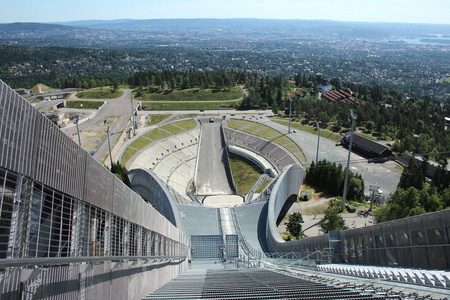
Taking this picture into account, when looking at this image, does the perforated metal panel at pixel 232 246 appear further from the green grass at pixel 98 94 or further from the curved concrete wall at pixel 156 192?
the green grass at pixel 98 94

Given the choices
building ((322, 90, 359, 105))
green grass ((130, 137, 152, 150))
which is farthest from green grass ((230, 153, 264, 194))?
building ((322, 90, 359, 105))

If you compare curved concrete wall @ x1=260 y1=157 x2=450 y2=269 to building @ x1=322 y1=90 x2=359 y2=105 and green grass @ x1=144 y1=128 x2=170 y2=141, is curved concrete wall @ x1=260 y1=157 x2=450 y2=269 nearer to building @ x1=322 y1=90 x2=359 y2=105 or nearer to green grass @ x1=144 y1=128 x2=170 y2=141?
green grass @ x1=144 y1=128 x2=170 y2=141

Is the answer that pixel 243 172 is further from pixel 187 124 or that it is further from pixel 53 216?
pixel 53 216

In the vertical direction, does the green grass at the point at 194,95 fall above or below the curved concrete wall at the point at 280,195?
above

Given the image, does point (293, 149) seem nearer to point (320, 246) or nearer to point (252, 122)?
point (252, 122)

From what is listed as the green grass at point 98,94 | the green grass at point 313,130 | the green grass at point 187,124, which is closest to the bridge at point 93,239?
the green grass at point 313,130

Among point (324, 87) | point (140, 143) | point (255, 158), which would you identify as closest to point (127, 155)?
point (140, 143)

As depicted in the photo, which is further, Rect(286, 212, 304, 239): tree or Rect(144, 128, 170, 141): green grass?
Rect(144, 128, 170, 141): green grass
